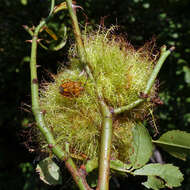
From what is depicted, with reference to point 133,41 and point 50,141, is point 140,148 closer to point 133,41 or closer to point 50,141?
point 50,141

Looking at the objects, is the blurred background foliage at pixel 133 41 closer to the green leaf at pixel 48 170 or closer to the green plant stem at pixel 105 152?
the green leaf at pixel 48 170

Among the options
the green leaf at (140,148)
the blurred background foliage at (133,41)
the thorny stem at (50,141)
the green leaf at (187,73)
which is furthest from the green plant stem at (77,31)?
the green leaf at (187,73)

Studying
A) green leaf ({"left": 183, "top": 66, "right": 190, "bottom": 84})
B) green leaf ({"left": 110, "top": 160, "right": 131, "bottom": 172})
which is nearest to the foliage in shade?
green leaf ({"left": 110, "top": 160, "right": 131, "bottom": 172})

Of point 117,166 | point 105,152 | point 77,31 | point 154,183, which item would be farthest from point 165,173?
point 77,31

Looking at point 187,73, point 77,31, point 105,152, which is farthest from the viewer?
point 187,73

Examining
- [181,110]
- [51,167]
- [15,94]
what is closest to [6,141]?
[15,94]

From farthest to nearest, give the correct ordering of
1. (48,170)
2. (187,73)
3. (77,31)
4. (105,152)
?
(187,73) < (48,170) < (77,31) < (105,152)

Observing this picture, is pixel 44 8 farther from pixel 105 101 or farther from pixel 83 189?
pixel 83 189
